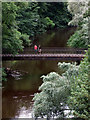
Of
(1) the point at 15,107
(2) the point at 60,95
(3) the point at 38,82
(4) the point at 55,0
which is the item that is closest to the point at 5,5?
(3) the point at 38,82

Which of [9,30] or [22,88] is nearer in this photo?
[22,88]

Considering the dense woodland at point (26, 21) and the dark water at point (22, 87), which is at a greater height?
the dense woodland at point (26, 21)

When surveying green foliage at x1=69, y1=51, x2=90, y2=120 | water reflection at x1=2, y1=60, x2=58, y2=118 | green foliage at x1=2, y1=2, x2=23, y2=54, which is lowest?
green foliage at x1=69, y1=51, x2=90, y2=120

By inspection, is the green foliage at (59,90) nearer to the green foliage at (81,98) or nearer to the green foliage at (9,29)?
the green foliage at (81,98)

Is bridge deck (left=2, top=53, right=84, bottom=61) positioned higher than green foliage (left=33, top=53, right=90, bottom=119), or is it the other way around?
bridge deck (left=2, top=53, right=84, bottom=61)

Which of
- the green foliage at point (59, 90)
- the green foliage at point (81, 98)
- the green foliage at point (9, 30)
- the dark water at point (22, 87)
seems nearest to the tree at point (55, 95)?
the green foliage at point (59, 90)

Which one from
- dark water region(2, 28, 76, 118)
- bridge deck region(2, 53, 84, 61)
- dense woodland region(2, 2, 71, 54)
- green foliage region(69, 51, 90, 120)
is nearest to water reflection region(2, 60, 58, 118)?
dark water region(2, 28, 76, 118)

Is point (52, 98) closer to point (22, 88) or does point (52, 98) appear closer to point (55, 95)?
point (55, 95)

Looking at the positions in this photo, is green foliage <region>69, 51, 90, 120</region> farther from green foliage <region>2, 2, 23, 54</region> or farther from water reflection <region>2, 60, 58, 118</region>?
green foliage <region>2, 2, 23, 54</region>

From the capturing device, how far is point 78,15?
18047 mm

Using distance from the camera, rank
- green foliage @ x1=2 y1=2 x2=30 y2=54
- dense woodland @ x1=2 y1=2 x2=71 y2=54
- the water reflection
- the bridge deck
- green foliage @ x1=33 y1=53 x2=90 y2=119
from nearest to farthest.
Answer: green foliage @ x1=33 y1=53 x2=90 y2=119
the water reflection
green foliage @ x1=2 y1=2 x2=30 y2=54
dense woodland @ x1=2 y1=2 x2=71 y2=54
the bridge deck

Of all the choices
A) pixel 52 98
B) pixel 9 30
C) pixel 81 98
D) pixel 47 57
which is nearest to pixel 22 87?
pixel 47 57

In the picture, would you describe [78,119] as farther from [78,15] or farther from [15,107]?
[78,15]

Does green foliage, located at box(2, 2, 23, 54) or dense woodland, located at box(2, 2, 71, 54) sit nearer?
green foliage, located at box(2, 2, 23, 54)
